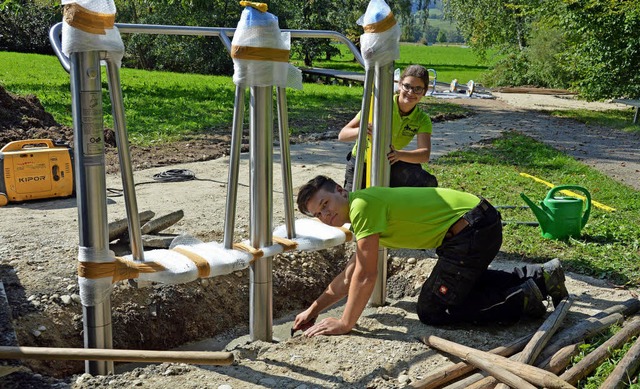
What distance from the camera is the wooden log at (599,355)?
339cm

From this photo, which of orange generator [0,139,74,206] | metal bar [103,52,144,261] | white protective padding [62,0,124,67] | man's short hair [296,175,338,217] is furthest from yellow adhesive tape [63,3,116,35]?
orange generator [0,139,74,206]

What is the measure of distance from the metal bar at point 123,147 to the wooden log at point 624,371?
2.18 meters

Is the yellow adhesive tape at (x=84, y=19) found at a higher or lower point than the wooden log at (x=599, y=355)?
higher

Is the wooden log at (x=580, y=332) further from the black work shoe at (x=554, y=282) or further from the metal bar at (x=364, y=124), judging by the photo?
the metal bar at (x=364, y=124)

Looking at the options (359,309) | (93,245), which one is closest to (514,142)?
(359,309)

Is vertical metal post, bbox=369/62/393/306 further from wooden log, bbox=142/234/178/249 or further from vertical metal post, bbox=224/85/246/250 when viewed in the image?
wooden log, bbox=142/234/178/249

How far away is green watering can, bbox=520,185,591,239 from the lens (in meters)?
5.91

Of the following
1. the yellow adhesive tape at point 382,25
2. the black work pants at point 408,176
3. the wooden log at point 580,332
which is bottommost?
the wooden log at point 580,332

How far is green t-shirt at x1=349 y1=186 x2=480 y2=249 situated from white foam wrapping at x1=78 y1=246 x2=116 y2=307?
48.8 inches

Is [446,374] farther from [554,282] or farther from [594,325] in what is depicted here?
[554,282]

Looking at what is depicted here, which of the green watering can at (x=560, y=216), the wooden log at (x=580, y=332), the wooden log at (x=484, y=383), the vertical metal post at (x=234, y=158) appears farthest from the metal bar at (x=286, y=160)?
the green watering can at (x=560, y=216)

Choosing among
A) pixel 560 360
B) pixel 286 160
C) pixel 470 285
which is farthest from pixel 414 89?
pixel 560 360

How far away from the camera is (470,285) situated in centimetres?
414

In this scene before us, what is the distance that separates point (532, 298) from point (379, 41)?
167 centimetres
